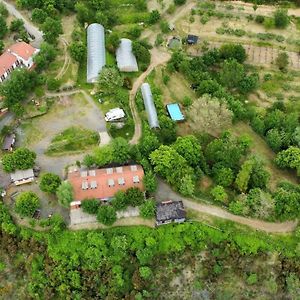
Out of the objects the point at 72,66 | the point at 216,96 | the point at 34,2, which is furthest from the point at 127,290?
the point at 34,2

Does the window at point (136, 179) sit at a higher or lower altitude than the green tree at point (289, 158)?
higher

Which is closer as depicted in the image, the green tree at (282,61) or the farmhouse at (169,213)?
the farmhouse at (169,213)

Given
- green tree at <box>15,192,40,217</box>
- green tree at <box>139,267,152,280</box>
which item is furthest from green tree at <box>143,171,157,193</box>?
green tree at <box>15,192,40,217</box>

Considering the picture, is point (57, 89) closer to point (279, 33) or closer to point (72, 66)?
point (72, 66)

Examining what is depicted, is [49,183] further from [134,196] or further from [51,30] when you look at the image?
[51,30]

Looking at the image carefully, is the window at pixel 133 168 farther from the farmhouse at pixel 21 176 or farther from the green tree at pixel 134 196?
the farmhouse at pixel 21 176

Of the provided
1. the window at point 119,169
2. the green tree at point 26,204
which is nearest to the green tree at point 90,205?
the window at point 119,169
